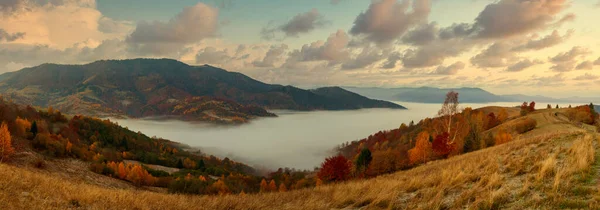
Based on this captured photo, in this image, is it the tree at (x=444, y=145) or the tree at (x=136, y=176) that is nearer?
the tree at (x=444, y=145)

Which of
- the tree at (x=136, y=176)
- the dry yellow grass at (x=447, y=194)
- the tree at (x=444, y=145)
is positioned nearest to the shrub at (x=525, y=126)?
the tree at (x=444, y=145)

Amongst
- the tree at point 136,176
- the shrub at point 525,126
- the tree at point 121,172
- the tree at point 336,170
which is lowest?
the tree at point 136,176

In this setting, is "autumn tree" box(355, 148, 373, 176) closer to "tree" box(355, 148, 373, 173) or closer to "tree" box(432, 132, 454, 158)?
"tree" box(355, 148, 373, 173)

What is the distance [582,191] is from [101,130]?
231 m

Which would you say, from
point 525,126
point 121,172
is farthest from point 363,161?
point 121,172

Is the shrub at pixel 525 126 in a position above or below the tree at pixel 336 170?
above

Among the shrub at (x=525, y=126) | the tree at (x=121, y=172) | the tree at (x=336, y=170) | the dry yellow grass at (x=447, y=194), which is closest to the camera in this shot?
the dry yellow grass at (x=447, y=194)

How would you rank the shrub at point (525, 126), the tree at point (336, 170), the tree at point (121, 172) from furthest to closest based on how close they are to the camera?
1. the shrub at point (525, 126)
2. the tree at point (121, 172)
3. the tree at point (336, 170)

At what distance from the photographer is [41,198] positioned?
38.0ft

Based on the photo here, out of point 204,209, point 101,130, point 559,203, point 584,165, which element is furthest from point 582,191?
point 101,130

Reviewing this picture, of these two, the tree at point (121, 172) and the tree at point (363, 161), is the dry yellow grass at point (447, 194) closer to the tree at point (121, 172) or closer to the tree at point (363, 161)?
the tree at point (363, 161)

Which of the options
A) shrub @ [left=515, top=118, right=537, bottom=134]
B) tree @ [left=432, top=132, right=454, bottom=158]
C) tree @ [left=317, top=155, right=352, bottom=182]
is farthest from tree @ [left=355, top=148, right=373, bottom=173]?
shrub @ [left=515, top=118, right=537, bottom=134]

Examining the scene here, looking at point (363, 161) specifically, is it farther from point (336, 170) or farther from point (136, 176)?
point (136, 176)

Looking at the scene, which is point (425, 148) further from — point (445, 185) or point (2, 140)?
point (2, 140)
